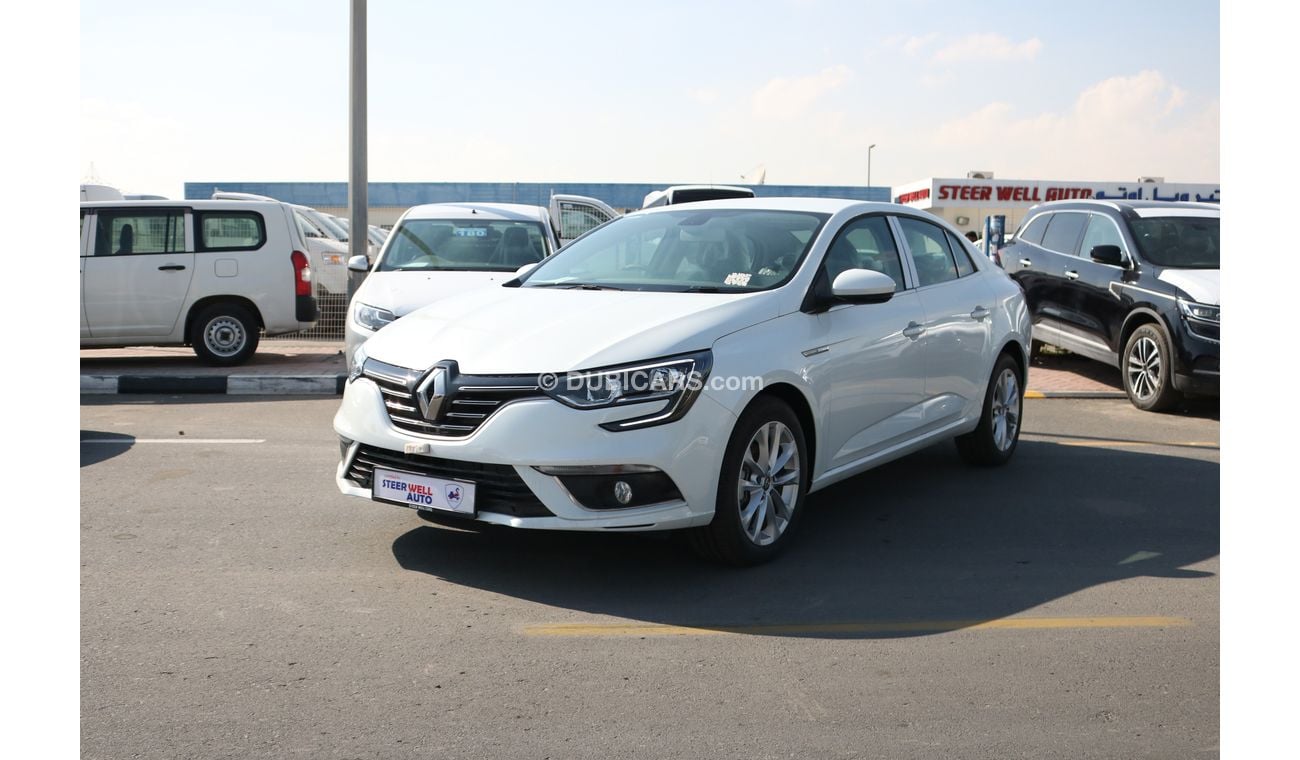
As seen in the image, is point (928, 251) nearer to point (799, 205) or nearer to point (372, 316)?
point (799, 205)

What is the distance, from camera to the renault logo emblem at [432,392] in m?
4.82

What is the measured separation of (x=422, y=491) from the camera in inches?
193

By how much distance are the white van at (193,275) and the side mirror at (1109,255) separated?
7.98 m

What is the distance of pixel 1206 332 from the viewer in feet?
31.7

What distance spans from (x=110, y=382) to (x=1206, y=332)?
9.68m

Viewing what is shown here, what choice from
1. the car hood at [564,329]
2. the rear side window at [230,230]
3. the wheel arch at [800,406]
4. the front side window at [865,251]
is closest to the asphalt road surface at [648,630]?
the wheel arch at [800,406]

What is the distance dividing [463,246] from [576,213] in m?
6.53

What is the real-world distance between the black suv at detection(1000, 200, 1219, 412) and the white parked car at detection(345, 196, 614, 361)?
496cm

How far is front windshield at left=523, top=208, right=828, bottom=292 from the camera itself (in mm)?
5695

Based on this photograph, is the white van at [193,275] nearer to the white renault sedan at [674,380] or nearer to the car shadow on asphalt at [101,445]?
the car shadow on asphalt at [101,445]

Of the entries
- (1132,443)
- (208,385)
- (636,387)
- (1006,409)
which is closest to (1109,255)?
(1132,443)

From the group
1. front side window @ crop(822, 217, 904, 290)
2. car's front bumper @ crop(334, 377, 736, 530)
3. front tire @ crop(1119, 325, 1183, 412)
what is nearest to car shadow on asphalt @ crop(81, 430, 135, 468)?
car's front bumper @ crop(334, 377, 736, 530)

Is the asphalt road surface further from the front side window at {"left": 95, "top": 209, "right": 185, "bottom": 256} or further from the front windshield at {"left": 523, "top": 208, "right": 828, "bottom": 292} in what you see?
the front side window at {"left": 95, "top": 209, "right": 185, "bottom": 256}
